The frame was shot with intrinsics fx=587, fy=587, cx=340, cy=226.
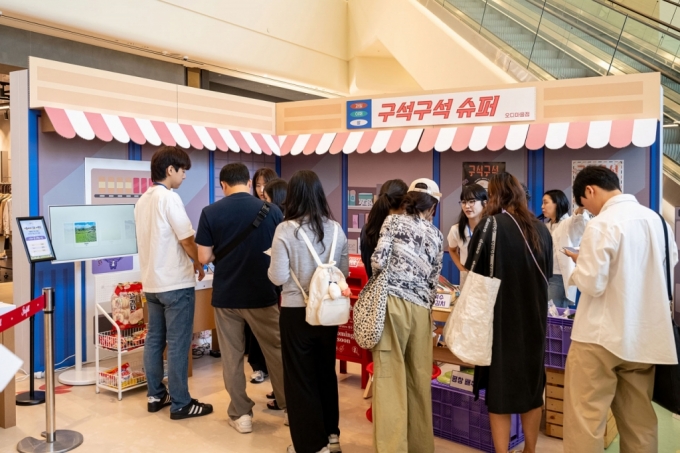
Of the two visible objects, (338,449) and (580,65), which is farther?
(580,65)

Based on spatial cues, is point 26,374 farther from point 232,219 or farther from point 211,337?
point 232,219

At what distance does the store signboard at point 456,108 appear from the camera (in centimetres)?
596

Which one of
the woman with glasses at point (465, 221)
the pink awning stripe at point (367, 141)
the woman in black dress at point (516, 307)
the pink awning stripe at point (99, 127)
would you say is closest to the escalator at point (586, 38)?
the pink awning stripe at point (367, 141)

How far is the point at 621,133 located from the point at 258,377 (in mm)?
3913

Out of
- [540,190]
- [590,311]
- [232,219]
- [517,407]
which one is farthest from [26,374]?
[540,190]

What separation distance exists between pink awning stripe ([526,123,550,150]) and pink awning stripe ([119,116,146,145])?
371 centimetres

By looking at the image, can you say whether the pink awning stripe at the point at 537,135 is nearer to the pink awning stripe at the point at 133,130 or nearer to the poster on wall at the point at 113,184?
the pink awning stripe at the point at 133,130

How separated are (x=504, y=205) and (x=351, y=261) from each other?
1.73 metres

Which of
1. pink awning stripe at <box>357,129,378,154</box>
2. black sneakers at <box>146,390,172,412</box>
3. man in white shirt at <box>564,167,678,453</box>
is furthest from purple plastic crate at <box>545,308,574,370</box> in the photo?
pink awning stripe at <box>357,129,378,154</box>

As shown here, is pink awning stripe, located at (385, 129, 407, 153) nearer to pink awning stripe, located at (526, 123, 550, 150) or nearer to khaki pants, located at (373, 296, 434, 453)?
pink awning stripe, located at (526, 123, 550, 150)

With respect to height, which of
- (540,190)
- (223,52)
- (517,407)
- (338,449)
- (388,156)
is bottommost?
(338,449)

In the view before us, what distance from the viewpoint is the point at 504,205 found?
3205 mm

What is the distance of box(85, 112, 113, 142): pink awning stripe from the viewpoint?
Result: 5.20 m

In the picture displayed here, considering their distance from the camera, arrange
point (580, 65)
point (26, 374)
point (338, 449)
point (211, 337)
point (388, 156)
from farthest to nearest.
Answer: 1. point (580, 65)
2. point (388, 156)
3. point (211, 337)
4. point (26, 374)
5. point (338, 449)
